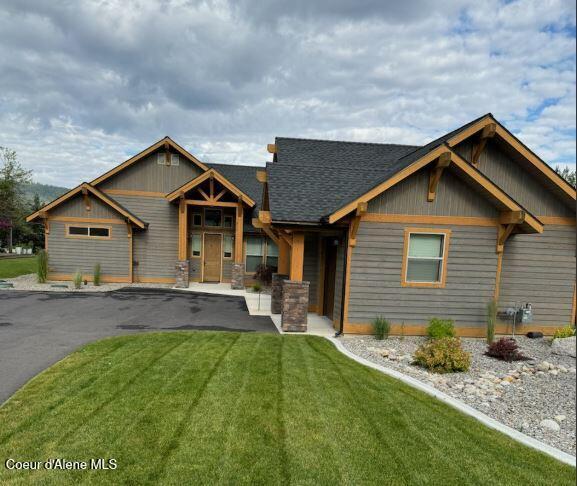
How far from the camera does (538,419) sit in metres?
5.24

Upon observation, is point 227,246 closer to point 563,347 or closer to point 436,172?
point 436,172

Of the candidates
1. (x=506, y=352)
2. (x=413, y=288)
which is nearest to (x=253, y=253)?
(x=413, y=288)

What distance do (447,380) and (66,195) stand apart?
17.3 meters

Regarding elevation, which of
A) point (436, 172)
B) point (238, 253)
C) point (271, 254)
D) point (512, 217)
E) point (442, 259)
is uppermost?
point (436, 172)

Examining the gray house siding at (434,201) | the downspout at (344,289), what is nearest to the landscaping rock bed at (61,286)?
the downspout at (344,289)

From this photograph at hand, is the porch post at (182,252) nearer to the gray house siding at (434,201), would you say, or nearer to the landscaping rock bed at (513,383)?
the landscaping rock bed at (513,383)

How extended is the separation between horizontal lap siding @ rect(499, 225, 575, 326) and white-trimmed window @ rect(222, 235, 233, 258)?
12.7 m

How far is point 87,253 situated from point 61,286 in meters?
2.25

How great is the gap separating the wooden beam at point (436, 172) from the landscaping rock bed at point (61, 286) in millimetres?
12598

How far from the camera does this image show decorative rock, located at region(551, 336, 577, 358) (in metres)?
8.59

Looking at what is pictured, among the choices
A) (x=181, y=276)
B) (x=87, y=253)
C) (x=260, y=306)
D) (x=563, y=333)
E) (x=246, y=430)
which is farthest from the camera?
(x=87, y=253)

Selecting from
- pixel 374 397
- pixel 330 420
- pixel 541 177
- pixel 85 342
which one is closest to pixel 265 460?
pixel 330 420

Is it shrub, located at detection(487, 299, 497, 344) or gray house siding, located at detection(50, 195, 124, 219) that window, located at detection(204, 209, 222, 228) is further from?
shrub, located at detection(487, 299, 497, 344)

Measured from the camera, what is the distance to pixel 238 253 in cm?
1731
